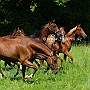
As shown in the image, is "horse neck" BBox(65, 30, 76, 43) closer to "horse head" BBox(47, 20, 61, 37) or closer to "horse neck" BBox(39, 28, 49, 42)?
"horse head" BBox(47, 20, 61, 37)

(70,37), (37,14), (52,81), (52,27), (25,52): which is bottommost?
(52,81)

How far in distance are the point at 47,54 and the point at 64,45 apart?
18.3 ft

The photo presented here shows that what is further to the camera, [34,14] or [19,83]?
[34,14]

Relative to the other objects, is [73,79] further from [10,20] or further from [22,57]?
[10,20]

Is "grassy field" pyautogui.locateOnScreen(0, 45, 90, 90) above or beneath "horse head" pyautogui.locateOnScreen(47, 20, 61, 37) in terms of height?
beneath

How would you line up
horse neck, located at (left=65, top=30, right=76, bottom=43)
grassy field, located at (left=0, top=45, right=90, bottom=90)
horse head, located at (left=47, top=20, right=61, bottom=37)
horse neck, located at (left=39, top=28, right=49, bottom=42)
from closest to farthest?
grassy field, located at (left=0, top=45, right=90, bottom=90) < horse neck, located at (left=39, top=28, right=49, bottom=42) < horse head, located at (left=47, top=20, right=61, bottom=37) < horse neck, located at (left=65, top=30, right=76, bottom=43)

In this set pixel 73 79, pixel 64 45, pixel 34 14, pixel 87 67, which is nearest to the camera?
pixel 73 79

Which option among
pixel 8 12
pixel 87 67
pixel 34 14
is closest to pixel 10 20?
pixel 8 12

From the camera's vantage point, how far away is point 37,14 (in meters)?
29.2

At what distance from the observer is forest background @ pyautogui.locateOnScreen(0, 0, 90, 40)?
2628cm

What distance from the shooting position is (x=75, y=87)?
8.96 metres

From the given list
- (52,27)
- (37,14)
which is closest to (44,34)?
(52,27)

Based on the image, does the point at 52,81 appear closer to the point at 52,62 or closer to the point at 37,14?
the point at 52,62

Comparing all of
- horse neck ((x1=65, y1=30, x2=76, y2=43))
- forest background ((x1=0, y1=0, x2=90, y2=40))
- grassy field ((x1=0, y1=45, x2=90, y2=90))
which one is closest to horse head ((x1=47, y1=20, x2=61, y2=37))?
grassy field ((x1=0, y1=45, x2=90, y2=90))
